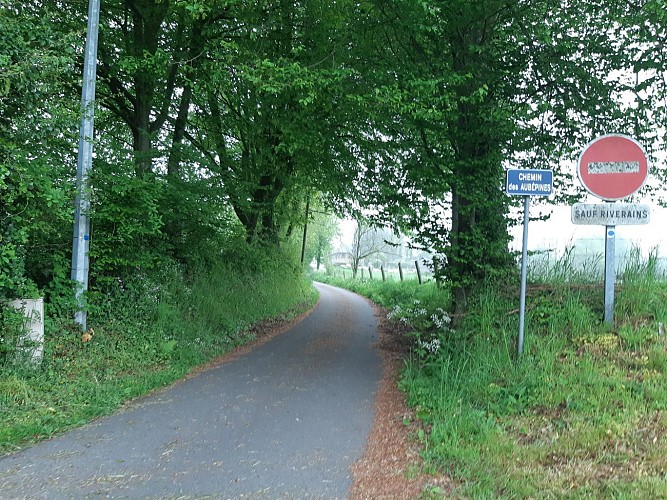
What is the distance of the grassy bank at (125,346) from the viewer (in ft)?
17.4

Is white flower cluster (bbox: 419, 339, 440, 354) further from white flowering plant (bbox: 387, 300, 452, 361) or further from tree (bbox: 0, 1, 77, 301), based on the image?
tree (bbox: 0, 1, 77, 301)

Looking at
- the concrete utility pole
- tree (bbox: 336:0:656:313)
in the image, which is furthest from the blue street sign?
the concrete utility pole

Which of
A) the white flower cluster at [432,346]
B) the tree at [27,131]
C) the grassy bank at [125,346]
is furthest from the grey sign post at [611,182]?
→ the tree at [27,131]

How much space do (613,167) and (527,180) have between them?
1.08 metres

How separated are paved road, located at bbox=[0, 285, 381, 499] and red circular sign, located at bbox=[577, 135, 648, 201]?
419 centimetres

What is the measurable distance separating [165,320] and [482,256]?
19.7 feet

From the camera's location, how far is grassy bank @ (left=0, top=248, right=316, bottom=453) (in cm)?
531

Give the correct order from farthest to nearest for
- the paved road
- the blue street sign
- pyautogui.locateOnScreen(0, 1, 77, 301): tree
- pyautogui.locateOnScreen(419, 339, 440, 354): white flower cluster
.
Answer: pyautogui.locateOnScreen(419, 339, 440, 354): white flower cluster < the blue street sign < pyautogui.locateOnScreen(0, 1, 77, 301): tree < the paved road

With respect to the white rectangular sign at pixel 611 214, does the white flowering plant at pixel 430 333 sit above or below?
below

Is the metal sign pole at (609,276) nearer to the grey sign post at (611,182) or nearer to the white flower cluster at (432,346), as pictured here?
the grey sign post at (611,182)

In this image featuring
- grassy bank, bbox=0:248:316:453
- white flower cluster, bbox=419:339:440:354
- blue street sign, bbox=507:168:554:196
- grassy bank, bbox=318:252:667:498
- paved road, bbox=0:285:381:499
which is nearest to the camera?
grassy bank, bbox=318:252:667:498

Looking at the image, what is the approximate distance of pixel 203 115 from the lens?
13492 millimetres

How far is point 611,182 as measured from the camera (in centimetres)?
599

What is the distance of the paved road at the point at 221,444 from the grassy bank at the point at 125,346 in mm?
393
